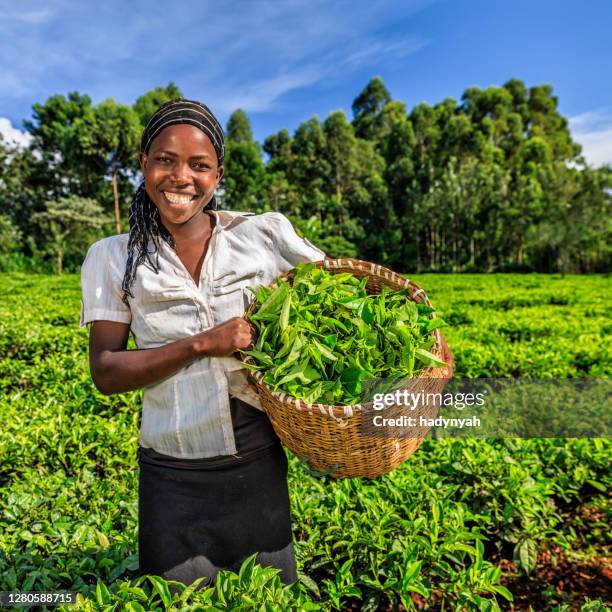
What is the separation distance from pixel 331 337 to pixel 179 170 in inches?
23.3

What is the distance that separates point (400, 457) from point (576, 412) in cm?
224

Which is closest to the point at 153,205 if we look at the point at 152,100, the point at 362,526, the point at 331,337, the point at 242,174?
the point at 331,337

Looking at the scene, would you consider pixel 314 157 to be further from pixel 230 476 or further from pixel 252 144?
pixel 230 476

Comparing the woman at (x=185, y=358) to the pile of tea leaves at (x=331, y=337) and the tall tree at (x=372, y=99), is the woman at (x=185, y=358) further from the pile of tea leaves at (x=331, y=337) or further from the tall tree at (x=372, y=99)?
the tall tree at (x=372, y=99)

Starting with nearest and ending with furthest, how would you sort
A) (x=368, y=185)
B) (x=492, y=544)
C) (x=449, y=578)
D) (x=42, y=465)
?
(x=449, y=578) → (x=492, y=544) → (x=42, y=465) → (x=368, y=185)

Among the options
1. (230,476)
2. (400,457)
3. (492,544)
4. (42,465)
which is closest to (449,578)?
(492,544)

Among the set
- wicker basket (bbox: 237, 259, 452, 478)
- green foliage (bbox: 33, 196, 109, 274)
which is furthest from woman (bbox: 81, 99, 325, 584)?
green foliage (bbox: 33, 196, 109, 274)

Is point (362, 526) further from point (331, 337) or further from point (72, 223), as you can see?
point (72, 223)

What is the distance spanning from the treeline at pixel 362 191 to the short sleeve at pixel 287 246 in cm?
2196

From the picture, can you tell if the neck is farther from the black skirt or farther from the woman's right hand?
the black skirt

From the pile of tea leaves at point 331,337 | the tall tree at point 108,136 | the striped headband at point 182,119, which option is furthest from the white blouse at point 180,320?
the tall tree at point 108,136

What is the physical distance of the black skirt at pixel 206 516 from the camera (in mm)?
1373

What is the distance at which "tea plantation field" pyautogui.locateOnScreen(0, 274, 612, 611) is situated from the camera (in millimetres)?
1797

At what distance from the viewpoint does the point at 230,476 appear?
140cm
